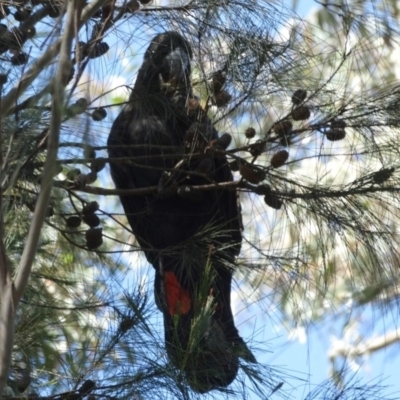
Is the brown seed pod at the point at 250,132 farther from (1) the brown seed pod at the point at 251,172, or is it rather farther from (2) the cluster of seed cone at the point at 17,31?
(2) the cluster of seed cone at the point at 17,31

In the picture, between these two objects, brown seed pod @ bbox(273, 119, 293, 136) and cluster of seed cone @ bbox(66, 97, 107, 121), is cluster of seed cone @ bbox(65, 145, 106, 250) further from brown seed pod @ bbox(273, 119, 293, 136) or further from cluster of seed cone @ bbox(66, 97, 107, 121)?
brown seed pod @ bbox(273, 119, 293, 136)

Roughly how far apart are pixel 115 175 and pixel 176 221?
19cm

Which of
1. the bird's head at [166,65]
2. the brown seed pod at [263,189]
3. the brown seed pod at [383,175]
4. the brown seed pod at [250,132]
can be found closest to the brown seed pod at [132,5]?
the bird's head at [166,65]

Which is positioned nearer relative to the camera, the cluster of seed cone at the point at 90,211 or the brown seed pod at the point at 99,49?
the brown seed pod at the point at 99,49

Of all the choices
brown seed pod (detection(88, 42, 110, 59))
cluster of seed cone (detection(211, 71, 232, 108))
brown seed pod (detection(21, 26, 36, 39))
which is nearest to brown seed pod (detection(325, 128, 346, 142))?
cluster of seed cone (detection(211, 71, 232, 108))

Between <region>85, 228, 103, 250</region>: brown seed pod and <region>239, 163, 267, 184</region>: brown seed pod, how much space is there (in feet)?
1.03

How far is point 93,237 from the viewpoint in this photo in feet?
6.97

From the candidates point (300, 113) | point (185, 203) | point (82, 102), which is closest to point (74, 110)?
point (82, 102)

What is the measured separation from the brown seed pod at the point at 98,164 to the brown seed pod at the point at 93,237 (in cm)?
12

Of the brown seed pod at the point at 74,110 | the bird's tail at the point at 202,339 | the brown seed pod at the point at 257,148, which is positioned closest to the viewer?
the brown seed pod at the point at 74,110

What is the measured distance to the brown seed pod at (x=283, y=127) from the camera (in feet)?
6.63

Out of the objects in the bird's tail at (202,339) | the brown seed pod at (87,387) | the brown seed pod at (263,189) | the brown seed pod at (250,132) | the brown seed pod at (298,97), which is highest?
the brown seed pod at (298,97)

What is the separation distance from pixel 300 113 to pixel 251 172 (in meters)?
0.15

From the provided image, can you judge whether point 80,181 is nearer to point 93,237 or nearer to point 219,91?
point 93,237
